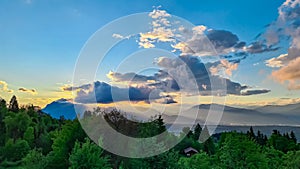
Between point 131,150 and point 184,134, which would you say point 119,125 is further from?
point 184,134

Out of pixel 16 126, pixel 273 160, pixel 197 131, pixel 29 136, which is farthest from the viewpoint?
pixel 197 131

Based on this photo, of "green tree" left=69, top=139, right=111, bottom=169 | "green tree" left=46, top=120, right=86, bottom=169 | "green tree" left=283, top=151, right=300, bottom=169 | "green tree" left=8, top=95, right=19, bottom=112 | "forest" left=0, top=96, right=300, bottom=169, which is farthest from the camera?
"green tree" left=8, top=95, right=19, bottom=112

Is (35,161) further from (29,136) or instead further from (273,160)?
(29,136)

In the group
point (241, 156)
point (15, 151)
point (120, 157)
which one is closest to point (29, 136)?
point (15, 151)

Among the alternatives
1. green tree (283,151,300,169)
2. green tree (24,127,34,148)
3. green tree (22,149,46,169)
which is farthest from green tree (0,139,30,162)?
green tree (283,151,300,169)

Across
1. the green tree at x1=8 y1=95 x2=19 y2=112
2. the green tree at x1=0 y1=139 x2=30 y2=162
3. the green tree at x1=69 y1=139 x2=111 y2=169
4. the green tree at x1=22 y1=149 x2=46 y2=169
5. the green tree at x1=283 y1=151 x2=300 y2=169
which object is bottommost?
the green tree at x1=0 y1=139 x2=30 y2=162

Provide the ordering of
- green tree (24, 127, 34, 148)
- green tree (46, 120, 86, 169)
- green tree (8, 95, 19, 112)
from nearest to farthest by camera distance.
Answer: green tree (46, 120, 86, 169) < green tree (24, 127, 34, 148) < green tree (8, 95, 19, 112)

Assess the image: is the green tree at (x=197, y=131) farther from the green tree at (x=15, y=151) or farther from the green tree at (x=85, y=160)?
the green tree at (x=85, y=160)

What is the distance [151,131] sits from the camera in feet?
127

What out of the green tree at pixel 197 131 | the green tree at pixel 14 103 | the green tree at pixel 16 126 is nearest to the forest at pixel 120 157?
the green tree at pixel 16 126

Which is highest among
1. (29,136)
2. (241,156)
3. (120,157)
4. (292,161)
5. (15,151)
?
(120,157)

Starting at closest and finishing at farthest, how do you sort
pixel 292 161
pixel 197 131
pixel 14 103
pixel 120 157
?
pixel 120 157, pixel 292 161, pixel 14 103, pixel 197 131

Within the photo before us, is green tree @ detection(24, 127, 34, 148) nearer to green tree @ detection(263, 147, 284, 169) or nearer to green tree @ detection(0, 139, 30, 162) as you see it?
green tree @ detection(0, 139, 30, 162)

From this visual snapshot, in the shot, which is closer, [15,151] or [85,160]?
[85,160]
